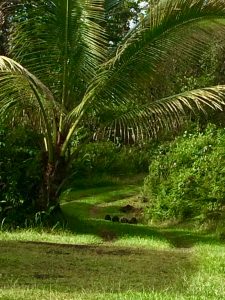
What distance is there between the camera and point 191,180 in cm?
1317

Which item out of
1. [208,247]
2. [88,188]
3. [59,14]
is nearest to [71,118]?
[59,14]

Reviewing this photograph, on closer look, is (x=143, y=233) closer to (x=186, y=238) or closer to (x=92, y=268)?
(x=186, y=238)

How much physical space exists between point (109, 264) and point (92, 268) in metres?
0.38

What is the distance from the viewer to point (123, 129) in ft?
33.6

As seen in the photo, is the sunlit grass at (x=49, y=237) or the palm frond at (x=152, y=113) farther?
the palm frond at (x=152, y=113)

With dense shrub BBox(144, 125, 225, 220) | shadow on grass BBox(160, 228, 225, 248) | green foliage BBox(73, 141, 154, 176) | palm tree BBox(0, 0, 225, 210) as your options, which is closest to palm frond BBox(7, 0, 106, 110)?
palm tree BBox(0, 0, 225, 210)

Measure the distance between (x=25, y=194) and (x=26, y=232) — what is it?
3.36ft

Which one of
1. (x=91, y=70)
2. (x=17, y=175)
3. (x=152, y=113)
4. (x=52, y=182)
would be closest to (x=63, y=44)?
(x=91, y=70)

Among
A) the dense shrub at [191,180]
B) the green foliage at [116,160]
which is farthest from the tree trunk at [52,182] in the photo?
the green foliage at [116,160]

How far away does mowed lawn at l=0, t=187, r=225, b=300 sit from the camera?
15.8 feet

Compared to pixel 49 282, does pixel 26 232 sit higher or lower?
lower

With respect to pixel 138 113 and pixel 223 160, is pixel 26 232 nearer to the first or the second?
pixel 138 113

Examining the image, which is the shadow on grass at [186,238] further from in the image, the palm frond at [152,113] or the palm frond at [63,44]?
the palm frond at [63,44]

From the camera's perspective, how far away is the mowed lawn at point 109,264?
481 cm
